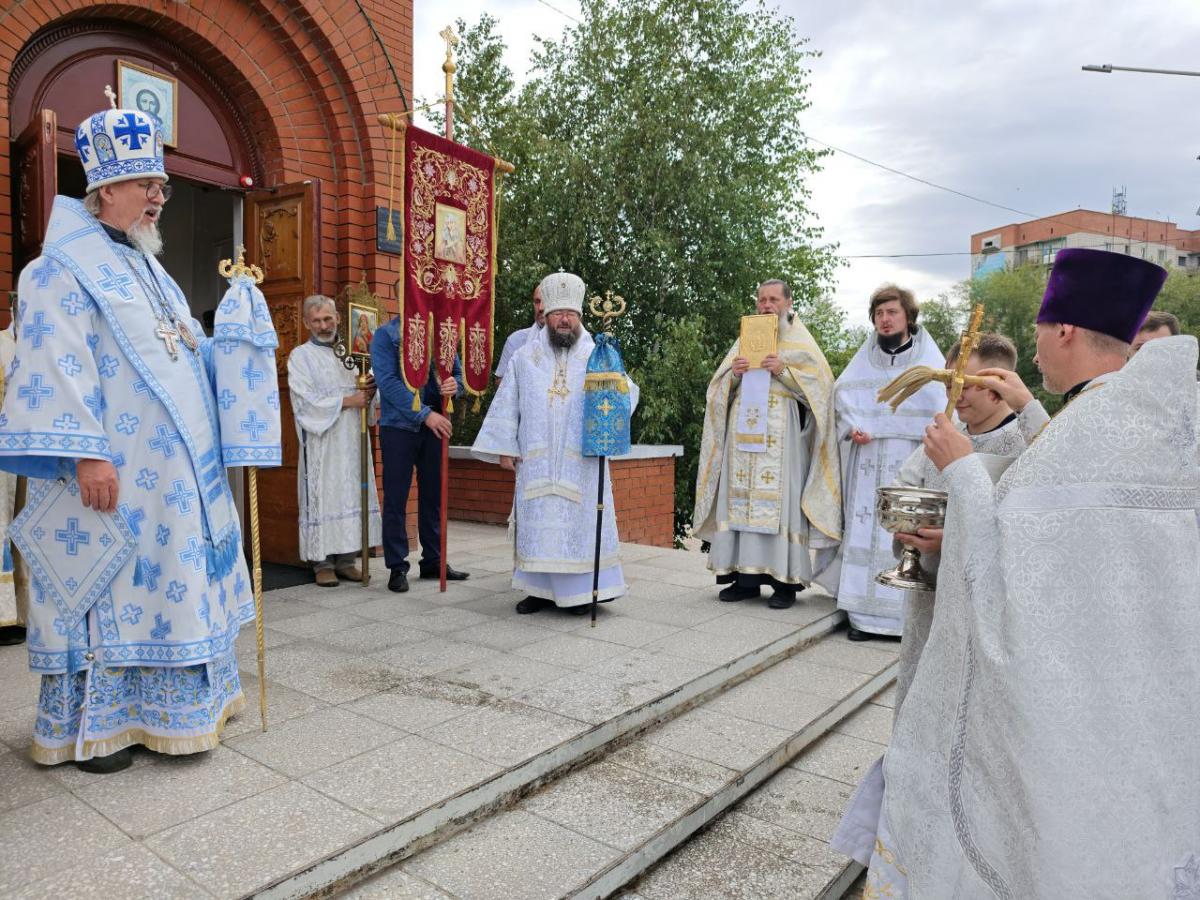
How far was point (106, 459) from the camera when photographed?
2.90 m

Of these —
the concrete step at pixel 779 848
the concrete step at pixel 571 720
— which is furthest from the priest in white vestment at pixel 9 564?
the concrete step at pixel 779 848

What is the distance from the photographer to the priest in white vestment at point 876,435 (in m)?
5.33

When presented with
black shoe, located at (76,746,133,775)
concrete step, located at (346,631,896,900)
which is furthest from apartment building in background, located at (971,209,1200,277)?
black shoe, located at (76,746,133,775)

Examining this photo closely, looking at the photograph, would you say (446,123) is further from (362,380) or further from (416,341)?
(362,380)

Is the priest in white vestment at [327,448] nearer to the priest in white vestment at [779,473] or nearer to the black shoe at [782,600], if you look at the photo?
the priest in white vestment at [779,473]

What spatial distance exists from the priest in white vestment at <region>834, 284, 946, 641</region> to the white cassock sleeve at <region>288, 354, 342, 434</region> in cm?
349

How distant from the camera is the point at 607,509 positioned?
549 cm

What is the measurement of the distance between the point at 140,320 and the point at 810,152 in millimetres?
13306

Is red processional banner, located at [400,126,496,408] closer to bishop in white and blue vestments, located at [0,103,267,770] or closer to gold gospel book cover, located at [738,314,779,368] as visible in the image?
gold gospel book cover, located at [738,314,779,368]

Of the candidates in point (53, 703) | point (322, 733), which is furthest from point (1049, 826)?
point (53, 703)

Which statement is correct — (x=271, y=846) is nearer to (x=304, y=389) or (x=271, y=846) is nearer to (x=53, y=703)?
(x=53, y=703)

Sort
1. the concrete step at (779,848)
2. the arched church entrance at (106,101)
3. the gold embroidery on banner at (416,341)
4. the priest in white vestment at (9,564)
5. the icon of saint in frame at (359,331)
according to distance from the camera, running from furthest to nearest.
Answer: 1. the icon of saint in frame at (359,331)
2. the gold embroidery on banner at (416,341)
3. the arched church entrance at (106,101)
4. the priest in white vestment at (9,564)
5. the concrete step at (779,848)

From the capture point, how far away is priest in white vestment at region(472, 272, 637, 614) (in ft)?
17.3

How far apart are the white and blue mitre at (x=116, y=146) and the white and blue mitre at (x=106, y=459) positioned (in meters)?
0.17
